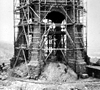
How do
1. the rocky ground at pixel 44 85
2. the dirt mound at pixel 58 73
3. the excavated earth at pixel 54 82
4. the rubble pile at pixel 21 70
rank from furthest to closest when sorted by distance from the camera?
the rubble pile at pixel 21 70 < the dirt mound at pixel 58 73 < the excavated earth at pixel 54 82 < the rocky ground at pixel 44 85

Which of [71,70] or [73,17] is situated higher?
[73,17]

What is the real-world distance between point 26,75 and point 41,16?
830 centimetres

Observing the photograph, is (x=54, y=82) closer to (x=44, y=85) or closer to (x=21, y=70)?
(x=44, y=85)

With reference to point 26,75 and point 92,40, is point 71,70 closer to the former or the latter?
point 26,75

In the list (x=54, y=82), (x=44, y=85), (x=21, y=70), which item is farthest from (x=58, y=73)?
(x=21, y=70)

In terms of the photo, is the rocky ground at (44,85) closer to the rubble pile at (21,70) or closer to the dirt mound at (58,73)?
the dirt mound at (58,73)

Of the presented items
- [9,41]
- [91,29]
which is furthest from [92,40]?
[9,41]

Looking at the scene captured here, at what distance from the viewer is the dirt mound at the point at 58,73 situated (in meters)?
23.1

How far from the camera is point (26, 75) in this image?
2447 cm

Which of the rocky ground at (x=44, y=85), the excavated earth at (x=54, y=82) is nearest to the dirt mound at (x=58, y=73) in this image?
the excavated earth at (x=54, y=82)

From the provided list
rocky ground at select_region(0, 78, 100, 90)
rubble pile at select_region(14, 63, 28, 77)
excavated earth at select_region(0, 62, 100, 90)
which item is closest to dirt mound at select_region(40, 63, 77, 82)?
excavated earth at select_region(0, 62, 100, 90)

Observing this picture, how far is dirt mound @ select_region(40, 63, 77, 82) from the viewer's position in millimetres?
23091

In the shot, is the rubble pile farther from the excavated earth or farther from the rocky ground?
the rocky ground

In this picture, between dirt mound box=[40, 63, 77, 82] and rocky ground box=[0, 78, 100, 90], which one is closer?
rocky ground box=[0, 78, 100, 90]
